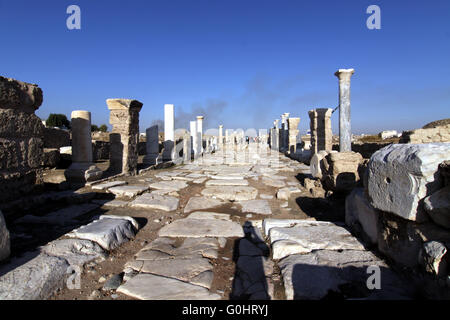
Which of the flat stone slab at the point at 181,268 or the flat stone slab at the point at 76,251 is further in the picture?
the flat stone slab at the point at 76,251

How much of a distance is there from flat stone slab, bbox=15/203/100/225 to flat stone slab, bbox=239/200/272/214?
8.84ft

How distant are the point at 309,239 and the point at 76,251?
2.46 metres

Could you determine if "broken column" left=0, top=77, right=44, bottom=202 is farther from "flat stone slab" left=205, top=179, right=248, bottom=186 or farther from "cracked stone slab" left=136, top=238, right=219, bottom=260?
"flat stone slab" left=205, top=179, right=248, bottom=186

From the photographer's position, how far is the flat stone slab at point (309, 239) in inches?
107

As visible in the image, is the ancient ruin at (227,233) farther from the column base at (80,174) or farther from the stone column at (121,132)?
the stone column at (121,132)

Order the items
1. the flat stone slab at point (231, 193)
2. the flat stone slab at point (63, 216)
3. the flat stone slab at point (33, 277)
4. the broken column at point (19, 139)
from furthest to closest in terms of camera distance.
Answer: the flat stone slab at point (231, 193) < the broken column at point (19, 139) < the flat stone slab at point (63, 216) < the flat stone slab at point (33, 277)

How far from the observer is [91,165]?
646cm

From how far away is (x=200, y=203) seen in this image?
16.3ft

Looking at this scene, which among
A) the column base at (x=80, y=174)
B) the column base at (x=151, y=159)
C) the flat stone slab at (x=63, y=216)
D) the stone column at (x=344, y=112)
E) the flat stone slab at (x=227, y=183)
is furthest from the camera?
the column base at (x=151, y=159)

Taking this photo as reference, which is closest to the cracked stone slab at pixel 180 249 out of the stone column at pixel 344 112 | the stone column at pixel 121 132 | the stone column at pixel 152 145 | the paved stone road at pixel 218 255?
the paved stone road at pixel 218 255

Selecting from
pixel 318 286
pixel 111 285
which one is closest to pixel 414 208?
pixel 318 286

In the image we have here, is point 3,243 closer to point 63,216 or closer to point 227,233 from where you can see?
point 63,216

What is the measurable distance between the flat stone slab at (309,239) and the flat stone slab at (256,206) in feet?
4.33

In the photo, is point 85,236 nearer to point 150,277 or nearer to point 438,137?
point 150,277
